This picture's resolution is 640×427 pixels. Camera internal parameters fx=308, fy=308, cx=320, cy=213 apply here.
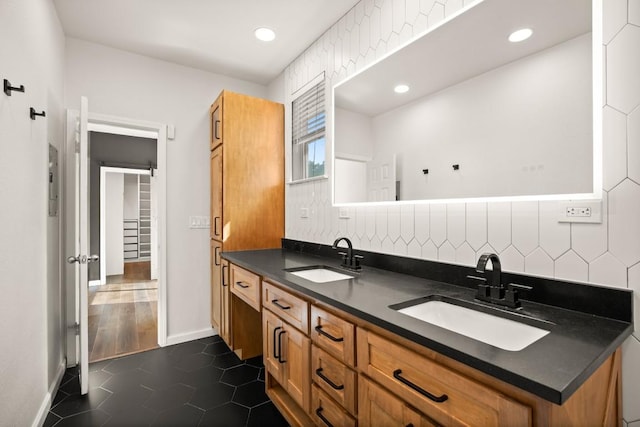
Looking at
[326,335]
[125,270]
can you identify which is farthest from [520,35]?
[125,270]

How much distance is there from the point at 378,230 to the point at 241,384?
1444 mm

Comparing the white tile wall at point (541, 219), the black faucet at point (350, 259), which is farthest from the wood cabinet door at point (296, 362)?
the white tile wall at point (541, 219)

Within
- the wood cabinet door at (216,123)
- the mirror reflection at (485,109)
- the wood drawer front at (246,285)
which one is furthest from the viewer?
the wood cabinet door at (216,123)

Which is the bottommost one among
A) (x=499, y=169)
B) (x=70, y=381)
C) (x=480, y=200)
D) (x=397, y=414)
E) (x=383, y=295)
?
(x=70, y=381)

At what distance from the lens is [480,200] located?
4.36ft

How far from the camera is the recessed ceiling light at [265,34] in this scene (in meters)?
2.35

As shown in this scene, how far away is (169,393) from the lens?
2.04m

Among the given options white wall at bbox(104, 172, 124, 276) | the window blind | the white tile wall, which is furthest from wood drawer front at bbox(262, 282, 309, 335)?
white wall at bbox(104, 172, 124, 276)

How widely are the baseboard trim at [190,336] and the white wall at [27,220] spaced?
80cm

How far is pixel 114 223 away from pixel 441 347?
6651 mm

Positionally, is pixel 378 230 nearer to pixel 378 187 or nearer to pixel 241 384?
pixel 378 187

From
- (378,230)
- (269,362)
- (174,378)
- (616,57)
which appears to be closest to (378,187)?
(378,230)

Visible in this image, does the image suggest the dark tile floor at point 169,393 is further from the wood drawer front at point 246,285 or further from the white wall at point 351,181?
the white wall at point 351,181

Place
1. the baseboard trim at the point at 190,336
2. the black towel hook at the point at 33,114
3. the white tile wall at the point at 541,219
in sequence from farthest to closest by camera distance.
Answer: the baseboard trim at the point at 190,336, the black towel hook at the point at 33,114, the white tile wall at the point at 541,219
